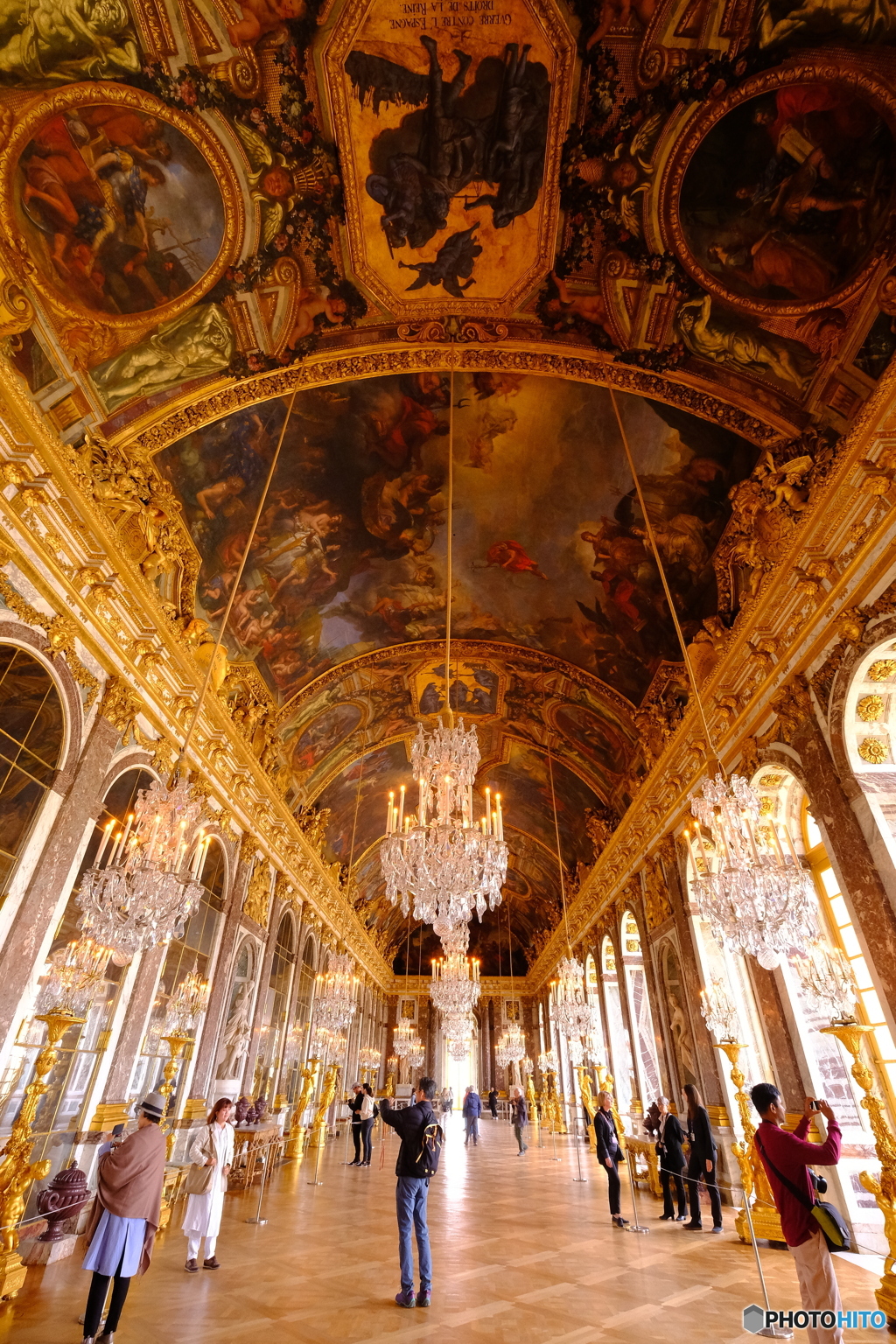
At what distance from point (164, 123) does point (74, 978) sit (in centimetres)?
822

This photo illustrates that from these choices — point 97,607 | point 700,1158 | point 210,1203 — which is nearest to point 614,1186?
point 700,1158

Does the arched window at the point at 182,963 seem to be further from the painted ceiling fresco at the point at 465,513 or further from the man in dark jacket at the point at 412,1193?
the man in dark jacket at the point at 412,1193

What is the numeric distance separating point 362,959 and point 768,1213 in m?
21.9

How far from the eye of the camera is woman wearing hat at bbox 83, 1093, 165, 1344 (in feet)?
11.9

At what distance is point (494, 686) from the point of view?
1620 centimetres

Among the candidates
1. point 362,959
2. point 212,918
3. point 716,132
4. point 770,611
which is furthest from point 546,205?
point 362,959

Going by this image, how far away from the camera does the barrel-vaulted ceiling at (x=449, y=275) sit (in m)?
5.73

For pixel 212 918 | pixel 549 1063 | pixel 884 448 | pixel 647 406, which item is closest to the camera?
pixel 884 448

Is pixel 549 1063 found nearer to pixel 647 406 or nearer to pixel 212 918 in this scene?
pixel 212 918

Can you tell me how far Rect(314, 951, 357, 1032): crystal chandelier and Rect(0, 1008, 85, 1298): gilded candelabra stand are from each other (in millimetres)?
8780

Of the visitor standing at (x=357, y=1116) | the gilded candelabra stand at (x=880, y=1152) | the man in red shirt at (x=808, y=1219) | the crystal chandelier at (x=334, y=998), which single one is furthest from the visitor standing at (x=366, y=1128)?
the man in red shirt at (x=808, y=1219)

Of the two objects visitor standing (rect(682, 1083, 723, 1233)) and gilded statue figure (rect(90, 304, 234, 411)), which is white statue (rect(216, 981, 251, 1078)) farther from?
gilded statue figure (rect(90, 304, 234, 411))

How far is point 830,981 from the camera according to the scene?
5293mm

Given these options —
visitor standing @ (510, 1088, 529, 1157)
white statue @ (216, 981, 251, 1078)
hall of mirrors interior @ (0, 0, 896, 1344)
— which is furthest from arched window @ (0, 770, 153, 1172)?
visitor standing @ (510, 1088, 529, 1157)
